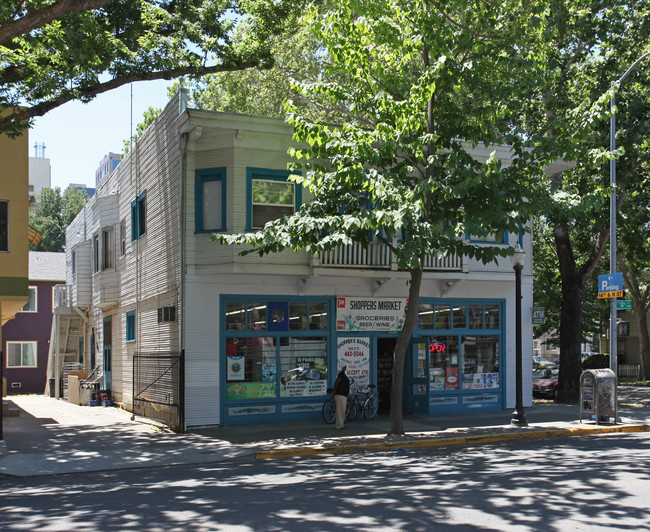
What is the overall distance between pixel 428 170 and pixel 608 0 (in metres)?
11.3

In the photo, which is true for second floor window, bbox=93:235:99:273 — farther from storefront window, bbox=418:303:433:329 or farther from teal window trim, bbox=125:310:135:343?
storefront window, bbox=418:303:433:329

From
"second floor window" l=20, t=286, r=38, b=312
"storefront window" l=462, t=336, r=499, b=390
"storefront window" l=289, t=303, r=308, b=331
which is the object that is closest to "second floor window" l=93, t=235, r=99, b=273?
"storefront window" l=289, t=303, r=308, b=331

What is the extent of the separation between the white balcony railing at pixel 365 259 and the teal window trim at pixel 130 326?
8.67 metres

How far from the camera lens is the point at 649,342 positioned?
1676 inches

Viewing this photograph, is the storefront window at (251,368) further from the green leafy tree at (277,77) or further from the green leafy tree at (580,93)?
the green leafy tree at (277,77)

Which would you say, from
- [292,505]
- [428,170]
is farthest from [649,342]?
[292,505]

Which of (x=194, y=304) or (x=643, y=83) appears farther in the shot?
(x=643, y=83)

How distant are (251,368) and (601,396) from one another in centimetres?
891

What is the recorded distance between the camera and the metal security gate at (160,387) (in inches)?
681

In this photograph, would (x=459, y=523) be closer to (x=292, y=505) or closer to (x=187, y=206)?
(x=292, y=505)

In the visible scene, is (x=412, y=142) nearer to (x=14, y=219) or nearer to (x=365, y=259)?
(x=365, y=259)

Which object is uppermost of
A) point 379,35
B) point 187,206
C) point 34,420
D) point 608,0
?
point 608,0

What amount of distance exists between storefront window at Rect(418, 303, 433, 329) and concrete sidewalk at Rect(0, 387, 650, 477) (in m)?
2.70

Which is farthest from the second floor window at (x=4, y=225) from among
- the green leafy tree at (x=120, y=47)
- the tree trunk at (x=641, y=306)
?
the tree trunk at (x=641, y=306)
